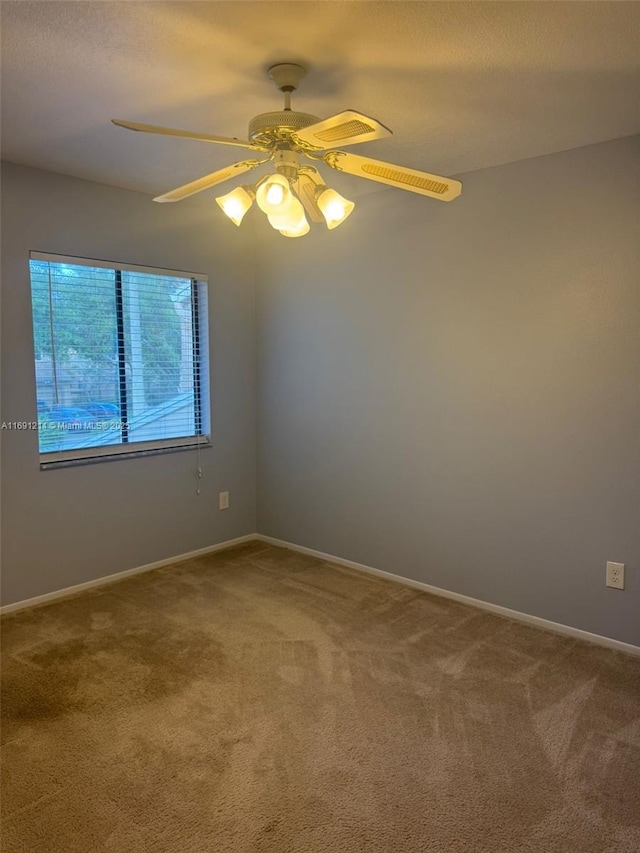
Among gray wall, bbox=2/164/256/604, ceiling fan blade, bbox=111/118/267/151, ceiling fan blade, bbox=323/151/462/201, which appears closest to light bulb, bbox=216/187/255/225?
ceiling fan blade, bbox=111/118/267/151

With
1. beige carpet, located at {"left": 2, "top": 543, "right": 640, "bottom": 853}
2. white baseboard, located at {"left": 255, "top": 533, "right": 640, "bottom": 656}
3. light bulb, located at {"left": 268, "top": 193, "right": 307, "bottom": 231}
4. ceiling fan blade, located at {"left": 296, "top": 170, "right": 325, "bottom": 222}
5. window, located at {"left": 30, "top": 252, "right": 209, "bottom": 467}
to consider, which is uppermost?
ceiling fan blade, located at {"left": 296, "top": 170, "right": 325, "bottom": 222}

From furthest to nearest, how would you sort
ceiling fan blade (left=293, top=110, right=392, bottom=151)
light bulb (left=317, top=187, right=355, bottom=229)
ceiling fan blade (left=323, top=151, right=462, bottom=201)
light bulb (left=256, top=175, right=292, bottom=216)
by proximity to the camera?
light bulb (left=317, top=187, right=355, bottom=229), ceiling fan blade (left=323, top=151, right=462, bottom=201), light bulb (left=256, top=175, right=292, bottom=216), ceiling fan blade (left=293, top=110, right=392, bottom=151)

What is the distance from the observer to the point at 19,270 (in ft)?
9.71

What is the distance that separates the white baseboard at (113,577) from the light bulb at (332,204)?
2568 millimetres

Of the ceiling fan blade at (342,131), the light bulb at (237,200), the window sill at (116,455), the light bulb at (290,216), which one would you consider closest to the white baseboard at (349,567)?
the window sill at (116,455)

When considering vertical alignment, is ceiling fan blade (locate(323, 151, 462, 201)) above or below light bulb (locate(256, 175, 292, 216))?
above

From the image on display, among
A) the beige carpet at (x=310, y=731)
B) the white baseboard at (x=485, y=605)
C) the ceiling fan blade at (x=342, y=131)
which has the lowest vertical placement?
the beige carpet at (x=310, y=731)

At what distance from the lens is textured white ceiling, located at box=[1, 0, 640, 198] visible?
1628mm

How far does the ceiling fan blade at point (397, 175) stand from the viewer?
1.88 metres

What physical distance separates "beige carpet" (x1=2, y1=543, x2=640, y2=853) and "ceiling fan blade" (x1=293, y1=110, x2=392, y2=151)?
197 cm

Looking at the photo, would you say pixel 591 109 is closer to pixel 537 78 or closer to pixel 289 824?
pixel 537 78

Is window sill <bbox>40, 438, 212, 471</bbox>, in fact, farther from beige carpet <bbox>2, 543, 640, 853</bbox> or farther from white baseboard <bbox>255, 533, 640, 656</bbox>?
white baseboard <bbox>255, 533, 640, 656</bbox>

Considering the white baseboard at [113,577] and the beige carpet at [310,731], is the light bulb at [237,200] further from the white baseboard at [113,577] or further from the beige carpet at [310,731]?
the white baseboard at [113,577]

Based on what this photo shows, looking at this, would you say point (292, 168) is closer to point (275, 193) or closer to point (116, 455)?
point (275, 193)
